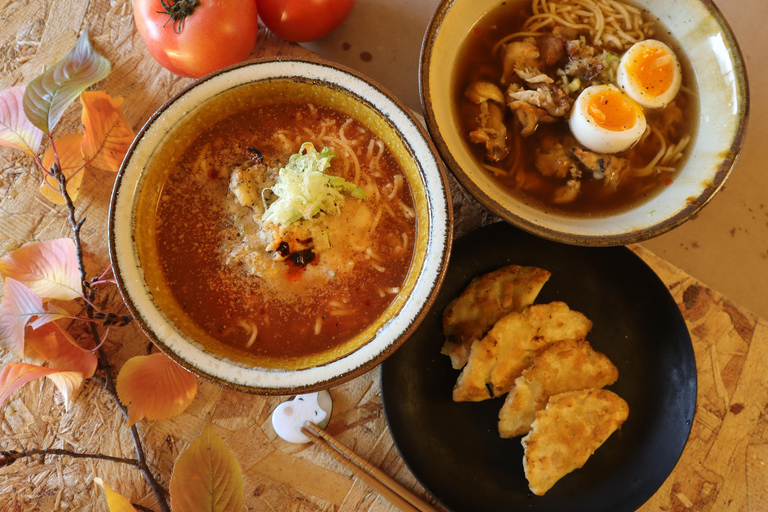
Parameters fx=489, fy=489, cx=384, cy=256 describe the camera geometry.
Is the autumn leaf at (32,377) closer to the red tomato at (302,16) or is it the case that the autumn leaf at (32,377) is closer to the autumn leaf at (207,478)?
the autumn leaf at (207,478)

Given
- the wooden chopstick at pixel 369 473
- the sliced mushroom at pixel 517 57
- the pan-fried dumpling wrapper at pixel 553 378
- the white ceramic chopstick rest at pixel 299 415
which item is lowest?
the wooden chopstick at pixel 369 473

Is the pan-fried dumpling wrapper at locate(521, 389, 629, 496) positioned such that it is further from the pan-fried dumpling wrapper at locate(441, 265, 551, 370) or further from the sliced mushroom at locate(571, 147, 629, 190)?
the sliced mushroom at locate(571, 147, 629, 190)

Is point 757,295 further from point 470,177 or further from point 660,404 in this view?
point 470,177

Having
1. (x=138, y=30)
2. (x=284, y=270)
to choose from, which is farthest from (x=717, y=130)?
(x=138, y=30)

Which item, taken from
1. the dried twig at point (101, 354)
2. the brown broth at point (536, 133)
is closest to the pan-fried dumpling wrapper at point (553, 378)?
the brown broth at point (536, 133)

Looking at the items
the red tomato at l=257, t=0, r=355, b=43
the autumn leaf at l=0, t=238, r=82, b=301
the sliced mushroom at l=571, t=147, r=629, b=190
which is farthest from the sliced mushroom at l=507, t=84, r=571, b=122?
the autumn leaf at l=0, t=238, r=82, b=301

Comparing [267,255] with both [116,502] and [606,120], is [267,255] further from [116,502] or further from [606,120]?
[606,120]

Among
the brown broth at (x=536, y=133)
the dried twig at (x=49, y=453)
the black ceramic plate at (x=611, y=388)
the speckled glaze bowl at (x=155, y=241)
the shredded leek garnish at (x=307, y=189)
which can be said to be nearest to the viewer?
the speckled glaze bowl at (x=155, y=241)
